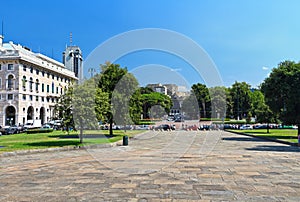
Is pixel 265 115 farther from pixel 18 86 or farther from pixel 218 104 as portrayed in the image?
pixel 18 86

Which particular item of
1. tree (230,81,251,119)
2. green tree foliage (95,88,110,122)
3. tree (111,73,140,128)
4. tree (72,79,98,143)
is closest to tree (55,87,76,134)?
tree (72,79,98,143)

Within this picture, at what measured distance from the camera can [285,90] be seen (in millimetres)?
29578

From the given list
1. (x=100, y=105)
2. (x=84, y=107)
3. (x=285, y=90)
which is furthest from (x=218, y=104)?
(x=84, y=107)

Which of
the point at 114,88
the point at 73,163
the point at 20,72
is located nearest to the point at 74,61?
the point at 20,72

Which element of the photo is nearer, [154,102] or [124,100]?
[124,100]

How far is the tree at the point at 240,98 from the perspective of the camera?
93.5m

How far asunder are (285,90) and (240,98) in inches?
2623

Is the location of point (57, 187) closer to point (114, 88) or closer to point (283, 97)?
point (114, 88)

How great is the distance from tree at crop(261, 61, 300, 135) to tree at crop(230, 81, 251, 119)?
63059 mm

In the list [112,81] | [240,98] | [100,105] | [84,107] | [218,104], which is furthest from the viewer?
[240,98]

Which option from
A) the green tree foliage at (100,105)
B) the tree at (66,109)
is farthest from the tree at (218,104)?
the tree at (66,109)

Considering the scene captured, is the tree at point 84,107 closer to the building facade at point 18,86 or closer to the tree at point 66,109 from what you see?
the tree at point 66,109

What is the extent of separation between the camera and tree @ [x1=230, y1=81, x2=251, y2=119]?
93.5 m

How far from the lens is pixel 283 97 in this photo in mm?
30516
